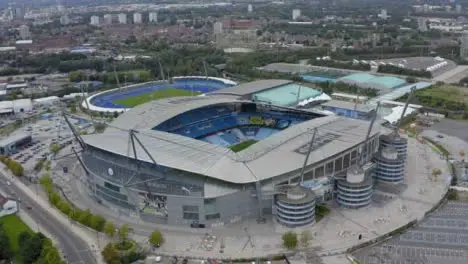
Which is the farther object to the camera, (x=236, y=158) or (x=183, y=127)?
(x=183, y=127)

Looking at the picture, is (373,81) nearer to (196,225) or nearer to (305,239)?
(305,239)

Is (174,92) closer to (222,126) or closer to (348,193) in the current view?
(222,126)

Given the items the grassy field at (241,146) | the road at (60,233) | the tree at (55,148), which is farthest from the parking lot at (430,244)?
the tree at (55,148)

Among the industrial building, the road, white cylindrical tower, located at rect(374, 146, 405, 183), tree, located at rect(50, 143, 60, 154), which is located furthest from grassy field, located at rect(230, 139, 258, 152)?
the industrial building

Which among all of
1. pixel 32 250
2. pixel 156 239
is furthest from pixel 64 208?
pixel 156 239

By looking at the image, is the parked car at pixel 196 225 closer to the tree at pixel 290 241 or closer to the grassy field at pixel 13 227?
the tree at pixel 290 241

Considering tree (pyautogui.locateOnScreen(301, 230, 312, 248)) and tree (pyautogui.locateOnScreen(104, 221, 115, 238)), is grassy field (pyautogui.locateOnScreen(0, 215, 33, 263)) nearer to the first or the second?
tree (pyautogui.locateOnScreen(104, 221, 115, 238))

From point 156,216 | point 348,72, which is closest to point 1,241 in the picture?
point 156,216

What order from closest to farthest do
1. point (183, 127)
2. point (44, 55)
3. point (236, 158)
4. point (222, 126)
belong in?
point (236, 158)
point (183, 127)
point (222, 126)
point (44, 55)
